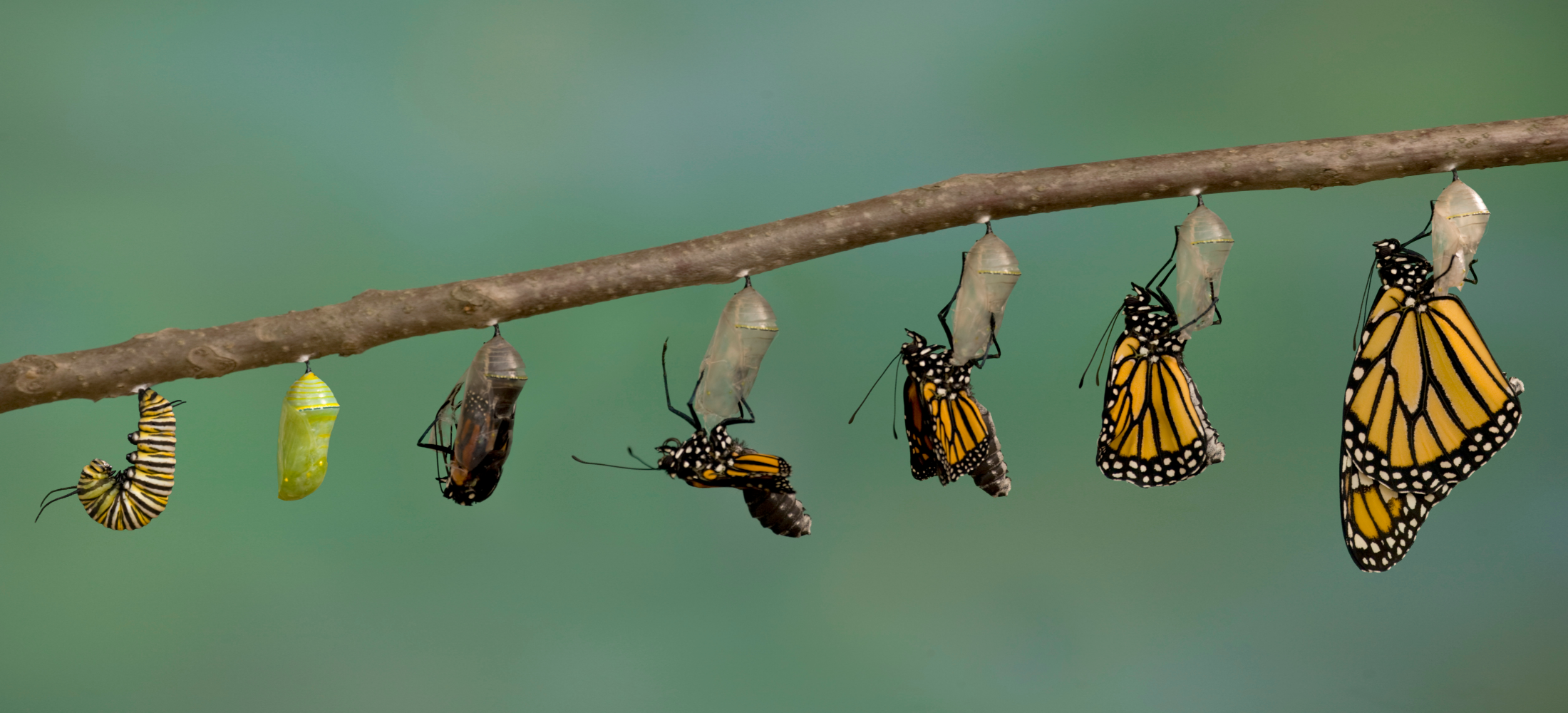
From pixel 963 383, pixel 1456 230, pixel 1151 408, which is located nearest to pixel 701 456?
pixel 963 383

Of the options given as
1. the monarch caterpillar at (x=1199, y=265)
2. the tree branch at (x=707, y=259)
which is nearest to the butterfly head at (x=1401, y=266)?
the tree branch at (x=707, y=259)

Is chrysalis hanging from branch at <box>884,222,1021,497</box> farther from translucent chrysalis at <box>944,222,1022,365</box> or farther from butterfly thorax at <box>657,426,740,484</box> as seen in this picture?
butterfly thorax at <box>657,426,740,484</box>

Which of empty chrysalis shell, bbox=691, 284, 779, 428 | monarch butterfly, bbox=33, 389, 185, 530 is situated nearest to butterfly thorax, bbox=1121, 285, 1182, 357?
empty chrysalis shell, bbox=691, 284, 779, 428

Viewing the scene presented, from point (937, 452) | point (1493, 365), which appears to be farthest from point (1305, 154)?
point (937, 452)

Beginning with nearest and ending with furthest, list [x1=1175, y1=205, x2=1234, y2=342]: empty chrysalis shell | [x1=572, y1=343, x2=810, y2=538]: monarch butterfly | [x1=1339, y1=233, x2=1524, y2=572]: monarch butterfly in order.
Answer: [x1=1339, y1=233, x2=1524, y2=572]: monarch butterfly → [x1=1175, y1=205, x2=1234, y2=342]: empty chrysalis shell → [x1=572, y1=343, x2=810, y2=538]: monarch butterfly

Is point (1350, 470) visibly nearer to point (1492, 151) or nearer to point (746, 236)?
point (1492, 151)

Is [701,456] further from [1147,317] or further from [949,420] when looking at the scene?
[1147,317]
